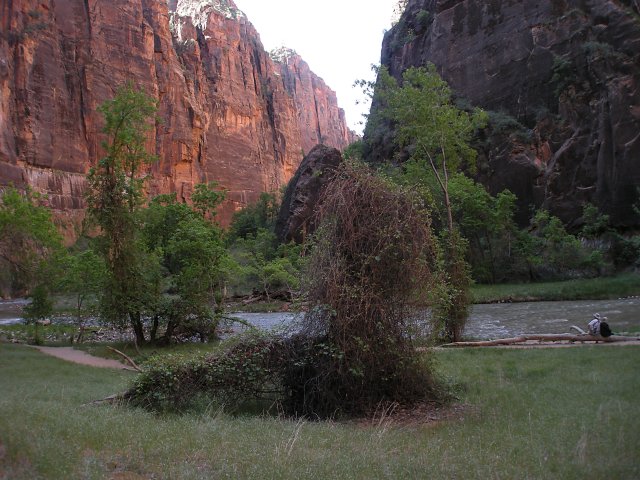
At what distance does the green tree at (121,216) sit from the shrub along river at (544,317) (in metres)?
5.45

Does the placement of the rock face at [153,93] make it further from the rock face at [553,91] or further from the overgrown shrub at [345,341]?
the overgrown shrub at [345,341]

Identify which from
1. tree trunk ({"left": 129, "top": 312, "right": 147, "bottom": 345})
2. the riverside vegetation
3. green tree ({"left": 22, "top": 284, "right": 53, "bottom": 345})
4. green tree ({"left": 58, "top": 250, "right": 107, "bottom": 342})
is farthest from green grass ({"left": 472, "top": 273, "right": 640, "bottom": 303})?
green tree ({"left": 22, "top": 284, "right": 53, "bottom": 345})

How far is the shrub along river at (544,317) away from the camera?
66.8 feet

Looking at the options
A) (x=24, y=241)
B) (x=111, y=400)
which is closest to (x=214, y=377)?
(x=111, y=400)

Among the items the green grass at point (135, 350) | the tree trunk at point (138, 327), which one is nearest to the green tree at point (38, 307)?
the green grass at point (135, 350)

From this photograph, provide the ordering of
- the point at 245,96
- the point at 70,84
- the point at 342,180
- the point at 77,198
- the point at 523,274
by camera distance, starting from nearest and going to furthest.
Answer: the point at 342,180
the point at 523,274
the point at 77,198
the point at 70,84
the point at 245,96

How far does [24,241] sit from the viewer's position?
23.2 meters

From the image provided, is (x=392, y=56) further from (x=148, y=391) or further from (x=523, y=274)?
(x=148, y=391)

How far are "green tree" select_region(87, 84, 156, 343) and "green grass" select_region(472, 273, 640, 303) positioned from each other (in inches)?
758

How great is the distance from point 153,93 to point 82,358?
81661 mm

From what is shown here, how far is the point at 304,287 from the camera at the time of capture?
32.8 ft

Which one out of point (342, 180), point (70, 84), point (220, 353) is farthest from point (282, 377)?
point (70, 84)

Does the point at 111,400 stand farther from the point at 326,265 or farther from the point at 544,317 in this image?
the point at 544,317

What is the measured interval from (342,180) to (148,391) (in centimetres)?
528
